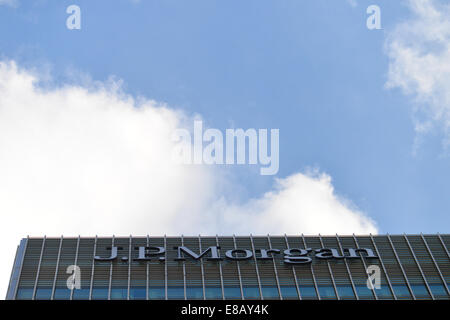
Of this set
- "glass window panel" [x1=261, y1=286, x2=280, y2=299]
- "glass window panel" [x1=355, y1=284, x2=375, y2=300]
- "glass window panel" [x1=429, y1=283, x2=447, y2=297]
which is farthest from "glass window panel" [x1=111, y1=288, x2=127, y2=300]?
"glass window panel" [x1=429, y1=283, x2=447, y2=297]

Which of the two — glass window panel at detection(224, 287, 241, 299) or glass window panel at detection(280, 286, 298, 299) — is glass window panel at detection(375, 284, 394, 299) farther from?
glass window panel at detection(224, 287, 241, 299)

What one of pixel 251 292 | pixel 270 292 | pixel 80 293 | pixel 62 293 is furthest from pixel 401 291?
pixel 62 293

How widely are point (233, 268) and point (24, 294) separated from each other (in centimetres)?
2223

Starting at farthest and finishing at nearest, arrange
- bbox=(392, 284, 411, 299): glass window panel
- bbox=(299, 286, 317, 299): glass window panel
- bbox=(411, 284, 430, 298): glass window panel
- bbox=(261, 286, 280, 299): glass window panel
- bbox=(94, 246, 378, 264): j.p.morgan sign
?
bbox=(94, 246, 378, 264): j.p.morgan sign < bbox=(411, 284, 430, 298): glass window panel < bbox=(392, 284, 411, 299): glass window panel < bbox=(299, 286, 317, 299): glass window panel < bbox=(261, 286, 280, 299): glass window panel

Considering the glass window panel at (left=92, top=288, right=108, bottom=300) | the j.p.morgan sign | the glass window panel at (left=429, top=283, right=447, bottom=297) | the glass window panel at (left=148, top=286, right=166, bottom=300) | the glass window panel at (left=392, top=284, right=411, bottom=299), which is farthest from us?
the j.p.morgan sign

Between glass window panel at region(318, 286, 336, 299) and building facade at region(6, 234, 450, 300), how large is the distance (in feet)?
0.35

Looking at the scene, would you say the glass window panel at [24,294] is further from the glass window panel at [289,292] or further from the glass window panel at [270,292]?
the glass window panel at [289,292]

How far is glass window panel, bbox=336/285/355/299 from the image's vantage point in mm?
60156
